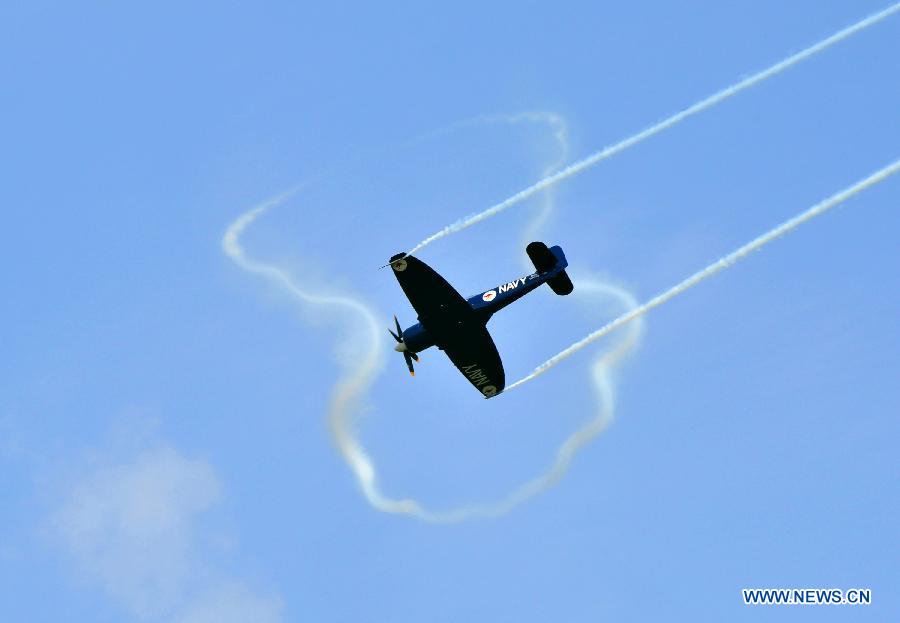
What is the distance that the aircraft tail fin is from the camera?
4919 cm

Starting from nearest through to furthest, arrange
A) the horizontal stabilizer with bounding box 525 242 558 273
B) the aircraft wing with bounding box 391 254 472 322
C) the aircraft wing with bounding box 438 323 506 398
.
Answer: the aircraft wing with bounding box 391 254 472 322 → the horizontal stabilizer with bounding box 525 242 558 273 → the aircraft wing with bounding box 438 323 506 398

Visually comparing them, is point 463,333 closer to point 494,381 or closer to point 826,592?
point 494,381

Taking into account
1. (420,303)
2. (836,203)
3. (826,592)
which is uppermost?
(420,303)

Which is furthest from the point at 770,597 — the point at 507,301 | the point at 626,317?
the point at 507,301

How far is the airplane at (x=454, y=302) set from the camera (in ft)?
156

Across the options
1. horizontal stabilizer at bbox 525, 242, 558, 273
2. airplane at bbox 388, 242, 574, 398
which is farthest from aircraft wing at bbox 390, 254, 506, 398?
horizontal stabilizer at bbox 525, 242, 558, 273

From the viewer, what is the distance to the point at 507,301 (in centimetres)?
4931

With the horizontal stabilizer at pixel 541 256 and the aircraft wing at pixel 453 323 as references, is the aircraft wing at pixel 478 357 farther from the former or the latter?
the horizontal stabilizer at pixel 541 256

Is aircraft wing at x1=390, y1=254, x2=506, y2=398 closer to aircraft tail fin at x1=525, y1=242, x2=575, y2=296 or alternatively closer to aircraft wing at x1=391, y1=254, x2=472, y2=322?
aircraft wing at x1=391, y1=254, x2=472, y2=322

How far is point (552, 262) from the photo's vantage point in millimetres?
49562

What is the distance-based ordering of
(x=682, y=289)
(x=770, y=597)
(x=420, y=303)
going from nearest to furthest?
(x=682, y=289) → (x=770, y=597) → (x=420, y=303)

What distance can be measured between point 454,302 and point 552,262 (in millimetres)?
4460

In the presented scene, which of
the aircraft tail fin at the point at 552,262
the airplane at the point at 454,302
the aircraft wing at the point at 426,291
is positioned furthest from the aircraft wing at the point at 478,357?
the aircraft tail fin at the point at 552,262

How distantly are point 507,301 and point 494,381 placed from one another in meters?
4.83
